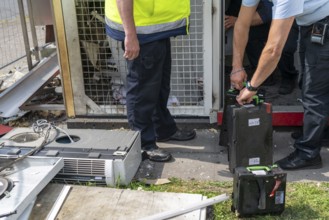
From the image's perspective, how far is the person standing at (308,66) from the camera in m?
2.81

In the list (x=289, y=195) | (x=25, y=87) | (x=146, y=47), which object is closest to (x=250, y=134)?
(x=289, y=195)

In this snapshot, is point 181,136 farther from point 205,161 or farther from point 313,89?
point 313,89

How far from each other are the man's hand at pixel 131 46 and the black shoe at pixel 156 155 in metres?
0.85

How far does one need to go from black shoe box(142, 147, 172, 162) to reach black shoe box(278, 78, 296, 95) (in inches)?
59.5

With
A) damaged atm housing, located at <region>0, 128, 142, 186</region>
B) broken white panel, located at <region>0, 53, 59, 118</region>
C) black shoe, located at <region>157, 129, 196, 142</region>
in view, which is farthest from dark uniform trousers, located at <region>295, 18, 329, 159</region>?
broken white panel, located at <region>0, 53, 59, 118</region>

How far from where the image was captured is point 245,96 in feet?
9.61

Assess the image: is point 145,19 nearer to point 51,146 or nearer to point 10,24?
point 51,146

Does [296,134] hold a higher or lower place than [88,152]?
lower

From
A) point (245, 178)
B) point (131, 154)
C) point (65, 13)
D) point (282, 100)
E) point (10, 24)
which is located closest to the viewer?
point (245, 178)

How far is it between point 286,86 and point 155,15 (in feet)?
6.26

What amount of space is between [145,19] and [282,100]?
1777mm

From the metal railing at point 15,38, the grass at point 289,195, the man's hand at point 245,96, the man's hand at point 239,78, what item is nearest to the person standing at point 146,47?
the grass at point 289,195

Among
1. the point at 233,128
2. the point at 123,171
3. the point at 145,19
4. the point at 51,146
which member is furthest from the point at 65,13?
the point at 233,128

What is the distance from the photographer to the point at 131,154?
328cm
